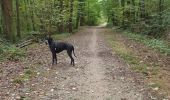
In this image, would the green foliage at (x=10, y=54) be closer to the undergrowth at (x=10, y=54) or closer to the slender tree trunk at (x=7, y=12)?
the undergrowth at (x=10, y=54)

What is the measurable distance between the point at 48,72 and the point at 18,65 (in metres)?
1.95

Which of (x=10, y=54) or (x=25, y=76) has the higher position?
(x=10, y=54)

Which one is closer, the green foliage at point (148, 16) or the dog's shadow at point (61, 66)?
the dog's shadow at point (61, 66)

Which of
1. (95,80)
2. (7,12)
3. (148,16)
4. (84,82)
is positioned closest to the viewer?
(84,82)

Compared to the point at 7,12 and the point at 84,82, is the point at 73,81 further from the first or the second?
the point at 7,12

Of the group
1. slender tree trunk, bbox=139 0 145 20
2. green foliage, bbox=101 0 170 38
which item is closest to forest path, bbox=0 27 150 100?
green foliage, bbox=101 0 170 38

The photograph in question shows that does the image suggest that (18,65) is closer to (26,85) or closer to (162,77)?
(26,85)

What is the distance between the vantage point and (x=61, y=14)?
31.7 m

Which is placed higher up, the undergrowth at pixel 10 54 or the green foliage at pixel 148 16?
the green foliage at pixel 148 16

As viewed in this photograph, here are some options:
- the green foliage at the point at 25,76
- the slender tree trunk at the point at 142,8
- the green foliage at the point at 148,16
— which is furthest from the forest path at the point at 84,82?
the slender tree trunk at the point at 142,8

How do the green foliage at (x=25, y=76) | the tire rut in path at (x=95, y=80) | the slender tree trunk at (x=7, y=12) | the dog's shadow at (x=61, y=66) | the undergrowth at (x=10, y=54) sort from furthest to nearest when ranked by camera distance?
the slender tree trunk at (x=7, y=12)
the undergrowth at (x=10, y=54)
the dog's shadow at (x=61, y=66)
the green foliage at (x=25, y=76)
the tire rut in path at (x=95, y=80)

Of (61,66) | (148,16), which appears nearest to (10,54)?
(61,66)

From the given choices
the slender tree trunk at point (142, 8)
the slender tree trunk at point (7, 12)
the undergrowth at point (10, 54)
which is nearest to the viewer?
the undergrowth at point (10, 54)

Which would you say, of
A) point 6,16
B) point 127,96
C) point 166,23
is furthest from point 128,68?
point 166,23
